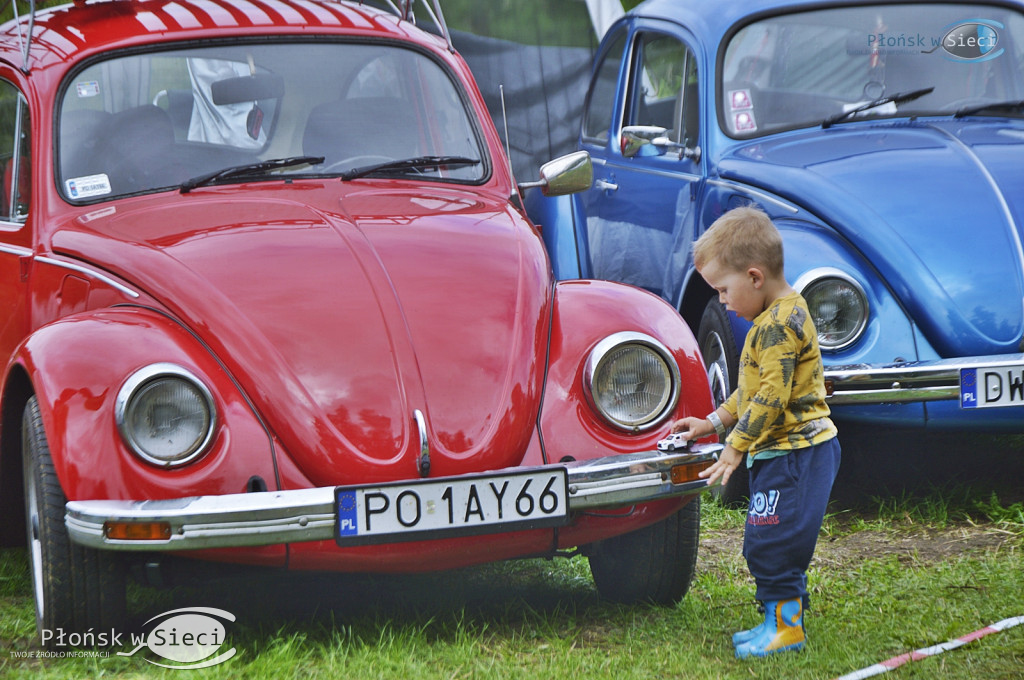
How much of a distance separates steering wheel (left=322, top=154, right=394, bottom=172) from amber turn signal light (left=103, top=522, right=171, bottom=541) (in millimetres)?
1681

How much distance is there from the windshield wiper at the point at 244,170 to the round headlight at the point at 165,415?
1.16 m

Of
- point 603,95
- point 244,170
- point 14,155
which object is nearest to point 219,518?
point 244,170

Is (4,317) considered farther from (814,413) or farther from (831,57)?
(831,57)

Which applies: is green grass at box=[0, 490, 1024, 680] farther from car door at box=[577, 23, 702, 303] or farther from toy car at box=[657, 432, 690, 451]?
car door at box=[577, 23, 702, 303]

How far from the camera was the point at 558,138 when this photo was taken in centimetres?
1017

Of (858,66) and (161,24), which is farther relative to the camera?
(858,66)

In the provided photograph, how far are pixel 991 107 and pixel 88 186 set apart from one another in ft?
12.0

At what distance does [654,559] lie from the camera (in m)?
3.63

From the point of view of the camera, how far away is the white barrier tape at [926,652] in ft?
10.2

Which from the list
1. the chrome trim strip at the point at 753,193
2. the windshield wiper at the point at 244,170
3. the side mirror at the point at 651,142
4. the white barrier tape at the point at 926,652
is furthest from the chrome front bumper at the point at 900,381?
the windshield wiper at the point at 244,170

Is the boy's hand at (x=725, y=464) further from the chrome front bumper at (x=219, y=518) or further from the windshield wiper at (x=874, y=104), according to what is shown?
the windshield wiper at (x=874, y=104)

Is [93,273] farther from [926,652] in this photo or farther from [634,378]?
[926,652]

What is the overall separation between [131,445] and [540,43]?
308 inches

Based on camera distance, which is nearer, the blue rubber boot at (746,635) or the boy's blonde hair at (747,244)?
the boy's blonde hair at (747,244)
